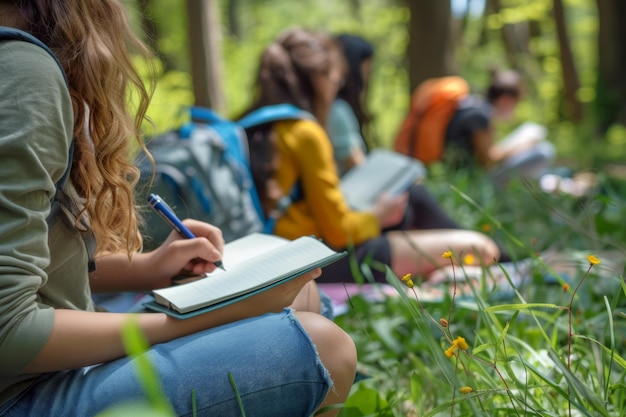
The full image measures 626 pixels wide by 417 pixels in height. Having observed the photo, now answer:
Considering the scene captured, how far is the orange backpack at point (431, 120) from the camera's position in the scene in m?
6.31

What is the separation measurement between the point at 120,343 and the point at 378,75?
14677 mm

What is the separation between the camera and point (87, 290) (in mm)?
1496

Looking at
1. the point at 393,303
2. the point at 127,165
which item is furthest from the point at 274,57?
the point at 127,165

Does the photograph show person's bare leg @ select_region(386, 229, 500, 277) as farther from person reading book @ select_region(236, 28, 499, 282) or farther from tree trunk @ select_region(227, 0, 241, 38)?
tree trunk @ select_region(227, 0, 241, 38)

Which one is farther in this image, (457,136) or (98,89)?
(457,136)

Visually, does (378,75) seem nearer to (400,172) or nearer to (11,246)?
(400,172)

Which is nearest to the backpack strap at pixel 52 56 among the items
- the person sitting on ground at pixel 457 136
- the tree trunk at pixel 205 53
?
the person sitting on ground at pixel 457 136

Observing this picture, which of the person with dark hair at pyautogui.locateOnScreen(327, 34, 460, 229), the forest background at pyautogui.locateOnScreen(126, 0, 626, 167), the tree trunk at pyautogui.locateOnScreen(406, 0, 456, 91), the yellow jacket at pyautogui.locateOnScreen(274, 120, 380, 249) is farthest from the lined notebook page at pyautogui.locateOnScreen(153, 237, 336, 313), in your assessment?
the tree trunk at pyautogui.locateOnScreen(406, 0, 456, 91)

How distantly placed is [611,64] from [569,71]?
224 cm

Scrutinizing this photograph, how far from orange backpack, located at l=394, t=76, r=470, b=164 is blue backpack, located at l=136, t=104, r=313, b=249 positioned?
3.17 m

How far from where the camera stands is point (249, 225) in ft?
10.5

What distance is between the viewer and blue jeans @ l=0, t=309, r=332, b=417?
1317 mm

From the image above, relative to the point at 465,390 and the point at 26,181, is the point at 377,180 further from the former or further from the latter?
the point at 26,181

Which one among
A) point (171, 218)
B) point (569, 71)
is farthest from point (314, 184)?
point (569, 71)
